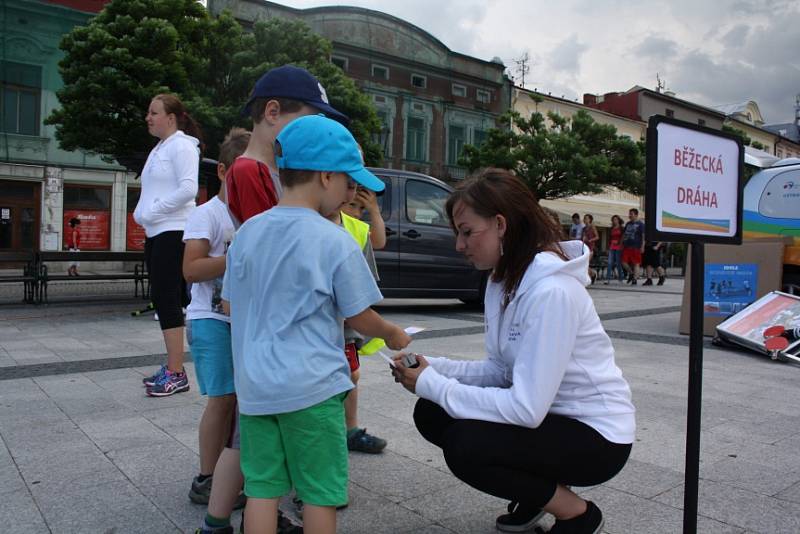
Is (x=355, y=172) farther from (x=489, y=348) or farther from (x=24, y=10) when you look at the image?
(x=24, y=10)

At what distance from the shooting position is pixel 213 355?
2.42 metres

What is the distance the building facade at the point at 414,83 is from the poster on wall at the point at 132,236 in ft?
33.6

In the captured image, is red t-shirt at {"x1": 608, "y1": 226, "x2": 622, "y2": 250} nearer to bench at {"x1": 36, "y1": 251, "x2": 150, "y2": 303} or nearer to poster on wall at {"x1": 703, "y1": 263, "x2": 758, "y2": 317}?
poster on wall at {"x1": 703, "y1": 263, "x2": 758, "y2": 317}

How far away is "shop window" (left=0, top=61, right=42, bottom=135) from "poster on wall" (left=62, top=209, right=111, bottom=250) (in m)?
3.00

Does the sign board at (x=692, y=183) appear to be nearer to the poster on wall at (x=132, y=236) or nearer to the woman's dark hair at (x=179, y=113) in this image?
the woman's dark hair at (x=179, y=113)

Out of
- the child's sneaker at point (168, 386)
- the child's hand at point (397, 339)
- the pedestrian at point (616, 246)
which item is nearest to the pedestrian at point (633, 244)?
the pedestrian at point (616, 246)

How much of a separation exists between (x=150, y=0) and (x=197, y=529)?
10.7 meters

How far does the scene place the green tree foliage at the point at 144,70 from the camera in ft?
34.3

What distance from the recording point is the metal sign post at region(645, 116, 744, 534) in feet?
5.83

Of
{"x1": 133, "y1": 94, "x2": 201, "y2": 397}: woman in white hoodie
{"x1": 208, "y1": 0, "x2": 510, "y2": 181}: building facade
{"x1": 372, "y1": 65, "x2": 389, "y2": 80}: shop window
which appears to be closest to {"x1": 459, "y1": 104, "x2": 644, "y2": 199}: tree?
{"x1": 208, "y1": 0, "x2": 510, "y2": 181}: building facade

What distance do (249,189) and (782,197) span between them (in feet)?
21.8

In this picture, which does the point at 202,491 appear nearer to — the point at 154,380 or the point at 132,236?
the point at 154,380

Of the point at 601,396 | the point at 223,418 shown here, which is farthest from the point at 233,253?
the point at 601,396

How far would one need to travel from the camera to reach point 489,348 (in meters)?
2.33
